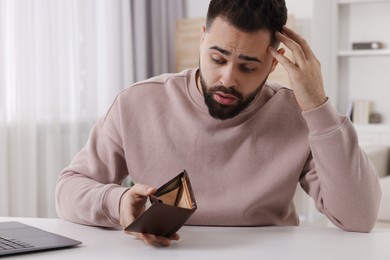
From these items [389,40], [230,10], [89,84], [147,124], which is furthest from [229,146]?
[389,40]

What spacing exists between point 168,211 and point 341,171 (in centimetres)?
48

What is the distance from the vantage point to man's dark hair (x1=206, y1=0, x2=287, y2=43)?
149cm

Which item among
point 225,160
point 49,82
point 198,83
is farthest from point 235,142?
point 49,82

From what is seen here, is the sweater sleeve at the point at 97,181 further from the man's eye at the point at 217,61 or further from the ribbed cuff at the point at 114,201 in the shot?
the man's eye at the point at 217,61

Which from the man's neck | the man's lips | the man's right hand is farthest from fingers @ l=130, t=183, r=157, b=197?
the man's neck

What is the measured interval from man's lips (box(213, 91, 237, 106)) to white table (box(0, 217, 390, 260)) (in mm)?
292

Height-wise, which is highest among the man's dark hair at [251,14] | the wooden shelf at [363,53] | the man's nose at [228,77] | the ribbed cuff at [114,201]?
the man's dark hair at [251,14]

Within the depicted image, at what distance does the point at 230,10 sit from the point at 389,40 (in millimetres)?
3711

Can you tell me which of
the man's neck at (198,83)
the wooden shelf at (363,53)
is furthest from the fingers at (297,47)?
the wooden shelf at (363,53)

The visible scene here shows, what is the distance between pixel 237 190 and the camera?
1583 mm

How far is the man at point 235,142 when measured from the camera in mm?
1470

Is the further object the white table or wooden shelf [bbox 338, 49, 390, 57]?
wooden shelf [bbox 338, 49, 390, 57]

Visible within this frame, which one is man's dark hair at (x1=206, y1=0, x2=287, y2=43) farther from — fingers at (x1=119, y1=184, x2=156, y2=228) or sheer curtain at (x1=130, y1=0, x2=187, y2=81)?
sheer curtain at (x1=130, y1=0, x2=187, y2=81)

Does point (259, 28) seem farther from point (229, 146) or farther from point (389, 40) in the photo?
point (389, 40)
